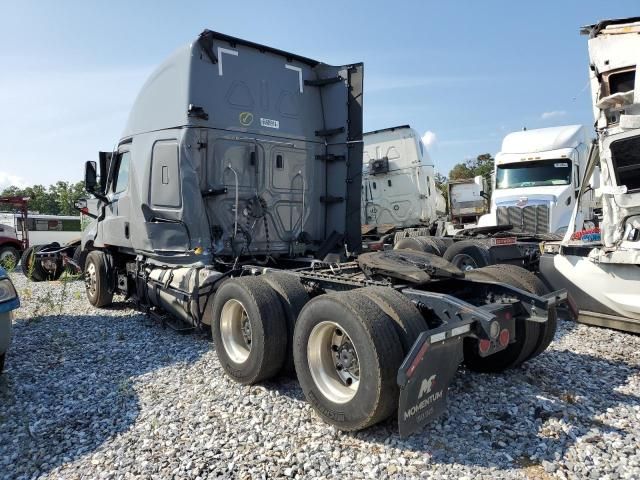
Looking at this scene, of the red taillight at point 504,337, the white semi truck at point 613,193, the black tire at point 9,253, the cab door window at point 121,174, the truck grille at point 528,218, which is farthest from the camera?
the black tire at point 9,253

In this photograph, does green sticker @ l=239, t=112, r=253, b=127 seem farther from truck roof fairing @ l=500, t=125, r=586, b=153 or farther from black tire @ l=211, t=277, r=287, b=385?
truck roof fairing @ l=500, t=125, r=586, b=153

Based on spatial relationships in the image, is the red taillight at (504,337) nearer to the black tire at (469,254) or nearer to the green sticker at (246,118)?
the green sticker at (246,118)

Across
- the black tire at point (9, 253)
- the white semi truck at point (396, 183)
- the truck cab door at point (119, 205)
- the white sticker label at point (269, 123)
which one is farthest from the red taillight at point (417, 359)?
the black tire at point (9, 253)

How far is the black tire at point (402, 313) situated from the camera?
3330mm

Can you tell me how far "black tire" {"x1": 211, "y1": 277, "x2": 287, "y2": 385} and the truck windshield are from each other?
8.60m

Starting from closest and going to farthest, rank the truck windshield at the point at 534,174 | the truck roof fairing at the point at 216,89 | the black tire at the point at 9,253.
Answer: the truck roof fairing at the point at 216,89 < the truck windshield at the point at 534,174 < the black tire at the point at 9,253

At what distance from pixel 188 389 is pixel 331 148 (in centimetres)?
401

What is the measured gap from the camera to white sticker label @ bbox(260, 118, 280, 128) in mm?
6414

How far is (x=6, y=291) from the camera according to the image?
15.2ft

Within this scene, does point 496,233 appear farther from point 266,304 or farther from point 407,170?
point 266,304

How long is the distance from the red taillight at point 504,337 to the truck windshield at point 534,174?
27.3 feet

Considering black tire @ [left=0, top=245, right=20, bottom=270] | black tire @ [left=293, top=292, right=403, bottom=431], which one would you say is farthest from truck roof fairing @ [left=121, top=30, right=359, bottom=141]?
black tire @ [left=0, top=245, right=20, bottom=270]

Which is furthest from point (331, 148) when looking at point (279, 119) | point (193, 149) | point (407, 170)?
point (407, 170)

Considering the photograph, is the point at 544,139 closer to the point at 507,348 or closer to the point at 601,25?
the point at 601,25
